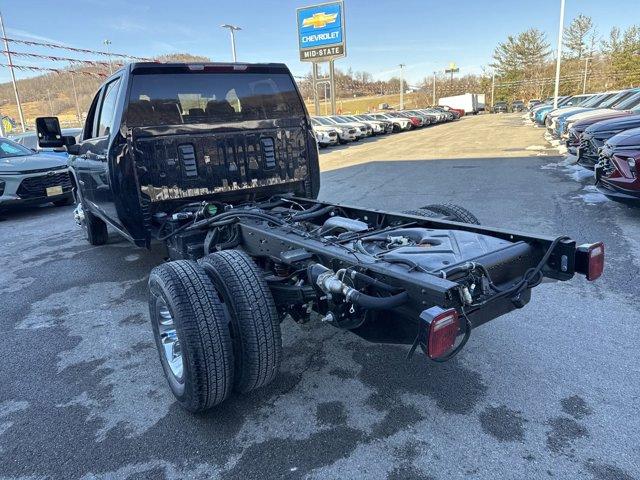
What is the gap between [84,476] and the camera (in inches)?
92.0

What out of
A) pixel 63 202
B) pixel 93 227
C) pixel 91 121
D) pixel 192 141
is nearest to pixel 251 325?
pixel 192 141

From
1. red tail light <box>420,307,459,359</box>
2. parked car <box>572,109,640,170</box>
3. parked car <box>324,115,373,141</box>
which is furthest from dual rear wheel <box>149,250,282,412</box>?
parked car <box>324,115,373,141</box>

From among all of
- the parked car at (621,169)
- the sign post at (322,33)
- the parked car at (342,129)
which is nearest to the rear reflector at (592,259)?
the parked car at (621,169)

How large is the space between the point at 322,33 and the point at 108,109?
103 feet

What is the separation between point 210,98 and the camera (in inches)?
180

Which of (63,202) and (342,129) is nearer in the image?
(63,202)

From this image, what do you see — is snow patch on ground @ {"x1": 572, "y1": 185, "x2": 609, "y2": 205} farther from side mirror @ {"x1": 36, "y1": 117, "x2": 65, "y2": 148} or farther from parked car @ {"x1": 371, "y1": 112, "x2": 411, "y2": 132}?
parked car @ {"x1": 371, "y1": 112, "x2": 411, "y2": 132}

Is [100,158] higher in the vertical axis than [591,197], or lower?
higher

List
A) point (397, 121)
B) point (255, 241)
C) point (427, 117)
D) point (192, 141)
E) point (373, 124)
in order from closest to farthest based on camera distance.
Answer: point (255, 241) → point (192, 141) → point (373, 124) → point (397, 121) → point (427, 117)

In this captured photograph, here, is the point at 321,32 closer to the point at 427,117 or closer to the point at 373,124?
the point at 373,124

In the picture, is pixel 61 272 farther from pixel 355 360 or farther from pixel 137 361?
pixel 355 360

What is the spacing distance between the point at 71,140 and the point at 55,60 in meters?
24.0

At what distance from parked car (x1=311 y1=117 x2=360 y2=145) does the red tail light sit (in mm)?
21831

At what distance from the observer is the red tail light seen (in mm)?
1913
